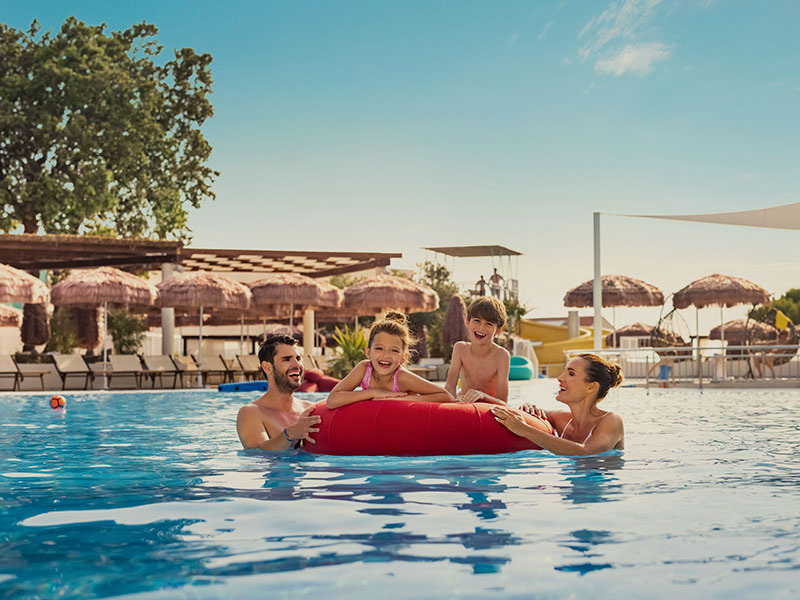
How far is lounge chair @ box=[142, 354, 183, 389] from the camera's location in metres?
18.8

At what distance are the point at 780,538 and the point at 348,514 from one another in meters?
1.64

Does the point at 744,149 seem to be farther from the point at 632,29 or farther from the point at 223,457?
the point at 223,457

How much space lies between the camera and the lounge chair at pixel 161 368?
61.7 feet

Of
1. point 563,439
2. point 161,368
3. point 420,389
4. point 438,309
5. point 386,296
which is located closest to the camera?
→ point 563,439

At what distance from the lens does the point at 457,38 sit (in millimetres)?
21797

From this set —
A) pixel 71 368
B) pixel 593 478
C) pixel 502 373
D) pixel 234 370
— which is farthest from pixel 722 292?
pixel 593 478

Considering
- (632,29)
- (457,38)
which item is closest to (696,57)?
(632,29)

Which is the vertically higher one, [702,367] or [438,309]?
[438,309]

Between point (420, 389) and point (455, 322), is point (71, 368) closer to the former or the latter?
point (455, 322)

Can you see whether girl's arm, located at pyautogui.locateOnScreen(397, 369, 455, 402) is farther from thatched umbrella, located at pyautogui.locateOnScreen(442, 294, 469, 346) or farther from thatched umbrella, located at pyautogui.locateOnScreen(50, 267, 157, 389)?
thatched umbrella, located at pyautogui.locateOnScreen(442, 294, 469, 346)

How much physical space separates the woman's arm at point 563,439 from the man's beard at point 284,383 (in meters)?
1.36

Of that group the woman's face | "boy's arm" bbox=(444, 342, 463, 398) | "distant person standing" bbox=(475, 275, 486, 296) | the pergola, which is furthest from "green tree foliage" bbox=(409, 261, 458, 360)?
the woman's face

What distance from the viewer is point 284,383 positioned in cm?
588

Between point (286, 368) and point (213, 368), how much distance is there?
598 inches
